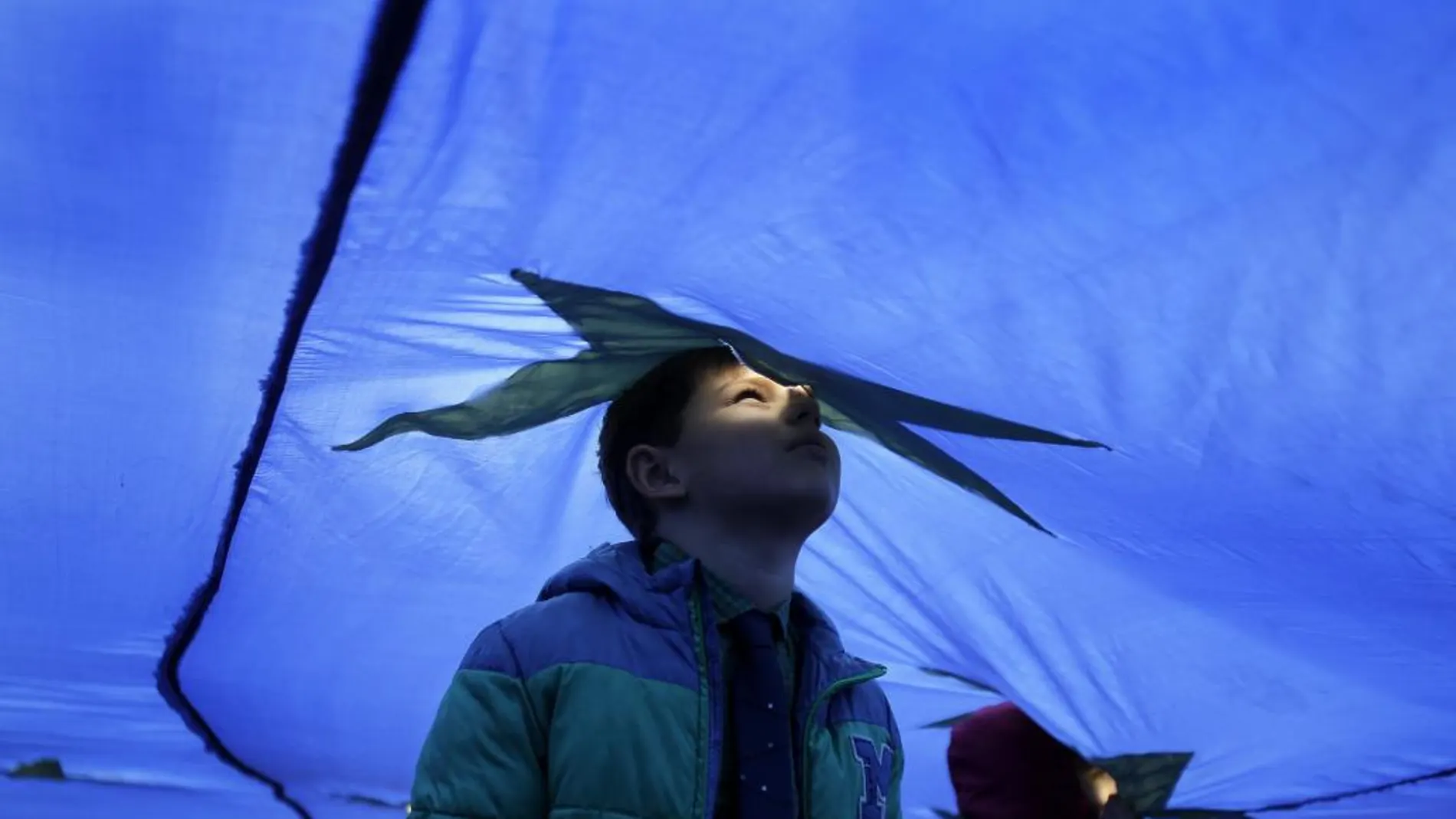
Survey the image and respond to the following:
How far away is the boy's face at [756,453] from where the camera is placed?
51.2 inches

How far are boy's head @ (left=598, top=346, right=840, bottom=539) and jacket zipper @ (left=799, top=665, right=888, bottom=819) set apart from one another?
0.15 meters

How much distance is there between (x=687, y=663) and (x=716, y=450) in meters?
0.26

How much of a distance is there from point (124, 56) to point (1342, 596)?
109cm

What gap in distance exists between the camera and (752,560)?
1.31 m

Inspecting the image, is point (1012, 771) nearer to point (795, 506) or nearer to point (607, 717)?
point (795, 506)

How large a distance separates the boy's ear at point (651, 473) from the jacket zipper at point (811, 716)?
268mm

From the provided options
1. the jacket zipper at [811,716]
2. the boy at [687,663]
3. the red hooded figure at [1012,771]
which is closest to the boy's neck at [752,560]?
the boy at [687,663]

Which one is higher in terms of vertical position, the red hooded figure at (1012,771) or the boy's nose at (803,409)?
the boy's nose at (803,409)

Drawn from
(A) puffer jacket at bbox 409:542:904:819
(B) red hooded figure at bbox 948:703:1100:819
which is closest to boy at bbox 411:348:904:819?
(A) puffer jacket at bbox 409:542:904:819

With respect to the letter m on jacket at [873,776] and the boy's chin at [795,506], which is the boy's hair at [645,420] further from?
the letter m on jacket at [873,776]

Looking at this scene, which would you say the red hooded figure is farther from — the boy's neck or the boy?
the boy's neck

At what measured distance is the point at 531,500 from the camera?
4.76 feet

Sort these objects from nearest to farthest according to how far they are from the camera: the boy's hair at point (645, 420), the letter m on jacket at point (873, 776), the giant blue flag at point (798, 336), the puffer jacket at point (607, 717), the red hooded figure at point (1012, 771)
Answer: the giant blue flag at point (798, 336)
the puffer jacket at point (607, 717)
the letter m on jacket at point (873, 776)
the boy's hair at point (645, 420)
the red hooded figure at point (1012, 771)

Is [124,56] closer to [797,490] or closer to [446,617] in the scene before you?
[797,490]
